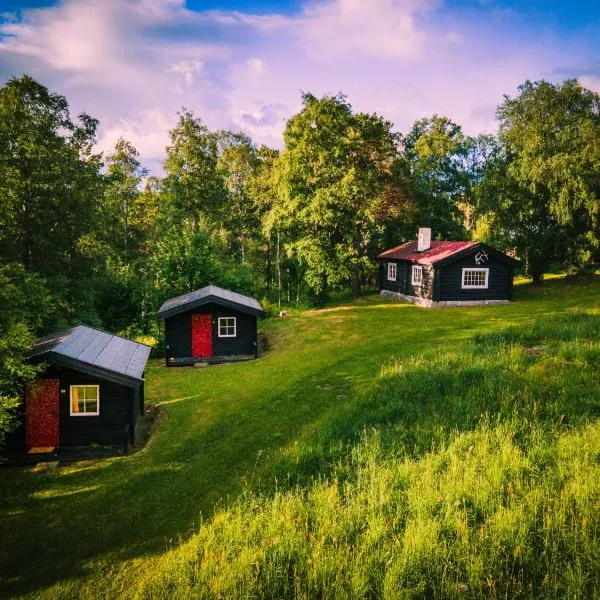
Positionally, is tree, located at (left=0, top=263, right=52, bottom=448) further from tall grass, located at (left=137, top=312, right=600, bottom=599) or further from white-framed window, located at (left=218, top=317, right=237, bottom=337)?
white-framed window, located at (left=218, top=317, right=237, bottom=337)

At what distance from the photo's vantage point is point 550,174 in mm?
34219

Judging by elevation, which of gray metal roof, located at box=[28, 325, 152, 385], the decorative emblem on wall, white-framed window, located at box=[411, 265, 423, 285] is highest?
the decorative emblem on wall

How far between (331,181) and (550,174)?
1755cm

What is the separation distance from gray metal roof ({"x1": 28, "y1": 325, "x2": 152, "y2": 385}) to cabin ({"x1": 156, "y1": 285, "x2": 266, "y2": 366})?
6669mm

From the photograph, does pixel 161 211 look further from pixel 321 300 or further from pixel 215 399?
pixel 215 399

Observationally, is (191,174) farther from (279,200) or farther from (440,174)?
(440,174)

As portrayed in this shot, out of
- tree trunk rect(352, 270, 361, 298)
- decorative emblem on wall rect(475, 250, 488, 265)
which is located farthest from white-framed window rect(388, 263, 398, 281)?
decorative emblem on wall rect(475, 250, 488, 265)

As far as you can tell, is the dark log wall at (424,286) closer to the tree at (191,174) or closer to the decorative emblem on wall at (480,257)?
the decorative emblem on wall at (480,257)

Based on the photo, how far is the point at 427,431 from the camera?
10922mm

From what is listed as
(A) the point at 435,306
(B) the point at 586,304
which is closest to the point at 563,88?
(B) the point at 586,304

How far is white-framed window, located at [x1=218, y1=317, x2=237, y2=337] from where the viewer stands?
84.0 ft

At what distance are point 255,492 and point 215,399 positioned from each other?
28.9 ft

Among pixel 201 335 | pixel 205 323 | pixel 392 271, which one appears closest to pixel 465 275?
pixel 392 271

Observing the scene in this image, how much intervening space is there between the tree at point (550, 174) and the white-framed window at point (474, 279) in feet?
20.9
